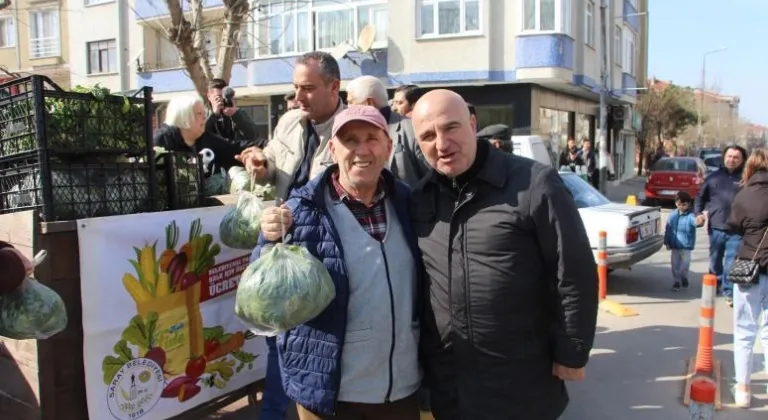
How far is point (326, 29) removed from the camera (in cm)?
2005

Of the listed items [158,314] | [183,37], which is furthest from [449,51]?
[158,314]

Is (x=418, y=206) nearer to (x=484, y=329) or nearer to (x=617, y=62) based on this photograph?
(x=484, y=329)

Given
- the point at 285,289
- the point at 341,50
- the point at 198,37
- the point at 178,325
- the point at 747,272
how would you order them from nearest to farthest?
the point at 285,289, the point at 178,325, the point at 747,272, the point at 198,37, the point at 341,50

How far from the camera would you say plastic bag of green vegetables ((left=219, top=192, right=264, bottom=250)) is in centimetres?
295

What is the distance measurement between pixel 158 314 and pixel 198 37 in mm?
7763

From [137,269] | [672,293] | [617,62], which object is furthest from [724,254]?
[617,62]

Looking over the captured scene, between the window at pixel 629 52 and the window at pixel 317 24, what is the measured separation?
14136 mm

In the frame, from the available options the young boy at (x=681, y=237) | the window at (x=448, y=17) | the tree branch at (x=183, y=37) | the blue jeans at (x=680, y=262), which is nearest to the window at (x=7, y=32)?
the window at (x=448, y=17)

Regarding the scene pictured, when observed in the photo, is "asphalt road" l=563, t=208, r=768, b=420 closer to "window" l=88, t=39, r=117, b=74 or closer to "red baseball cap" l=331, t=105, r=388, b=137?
"red baseball cap" l=331, t=105, r=388, b=137

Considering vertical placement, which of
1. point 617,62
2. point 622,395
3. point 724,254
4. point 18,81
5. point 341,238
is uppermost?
point 617,62

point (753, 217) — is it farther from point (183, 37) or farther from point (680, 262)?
point (183, 37)

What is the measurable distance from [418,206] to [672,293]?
709 centimetres

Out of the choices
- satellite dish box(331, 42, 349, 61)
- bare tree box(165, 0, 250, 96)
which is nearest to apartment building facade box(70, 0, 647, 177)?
satellite dish box(331, 42, 349, 61)

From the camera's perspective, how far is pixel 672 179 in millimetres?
19672
